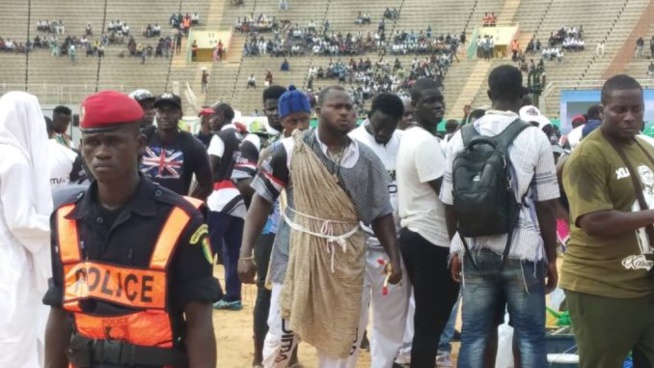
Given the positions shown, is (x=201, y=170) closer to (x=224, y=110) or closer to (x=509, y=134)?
(x=509, y=134)

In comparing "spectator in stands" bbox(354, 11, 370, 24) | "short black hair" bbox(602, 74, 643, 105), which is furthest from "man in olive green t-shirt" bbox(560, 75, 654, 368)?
"spectator in stands" bbox(354, 11, 370, 24)

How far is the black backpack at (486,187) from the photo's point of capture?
3.93 metres

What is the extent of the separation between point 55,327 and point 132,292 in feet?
1.09

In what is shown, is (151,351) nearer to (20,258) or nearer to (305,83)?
(20,258)

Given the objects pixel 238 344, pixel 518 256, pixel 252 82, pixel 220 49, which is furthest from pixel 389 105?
pixel 220 49

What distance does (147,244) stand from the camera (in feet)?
7.96

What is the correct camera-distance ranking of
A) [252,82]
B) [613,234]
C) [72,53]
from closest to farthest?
[613,234], [252,82], [72,53]

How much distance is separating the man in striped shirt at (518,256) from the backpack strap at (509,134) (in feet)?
0.07

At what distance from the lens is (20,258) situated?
4.22 m

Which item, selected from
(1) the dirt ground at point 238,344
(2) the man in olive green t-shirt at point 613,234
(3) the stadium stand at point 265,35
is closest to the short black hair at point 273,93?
(1) the dirt ground at point 238,344

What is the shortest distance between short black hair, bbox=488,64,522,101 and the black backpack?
0.17 meters

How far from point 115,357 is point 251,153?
14.6 ft

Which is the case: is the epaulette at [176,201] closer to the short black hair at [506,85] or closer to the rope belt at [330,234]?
the rope belt at [330,234]

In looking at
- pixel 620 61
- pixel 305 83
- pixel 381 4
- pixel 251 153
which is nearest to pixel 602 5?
pixel 620 61
